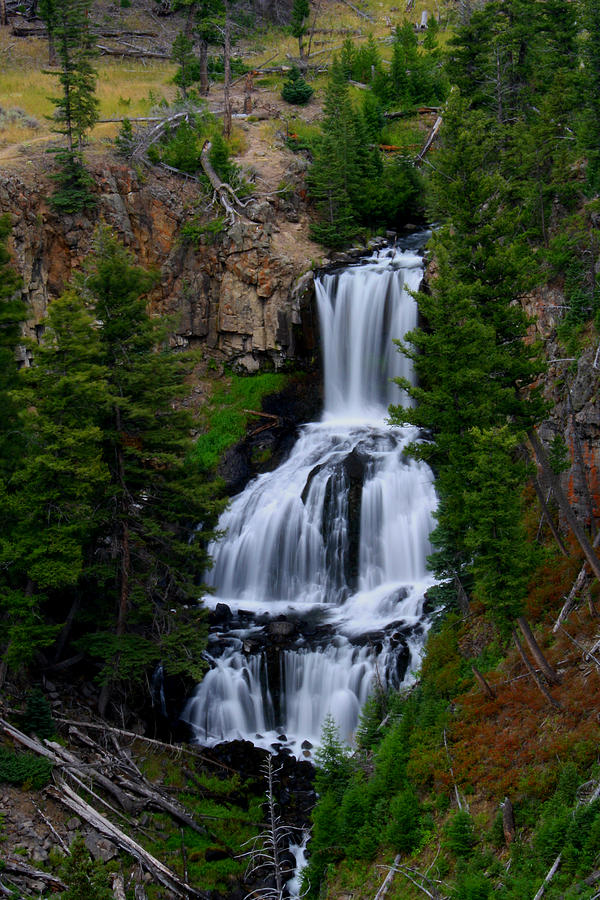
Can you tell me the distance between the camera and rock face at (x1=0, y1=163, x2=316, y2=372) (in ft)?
110

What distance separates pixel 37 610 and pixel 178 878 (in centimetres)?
719

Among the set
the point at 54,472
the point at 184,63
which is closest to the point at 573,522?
the point at 54,472

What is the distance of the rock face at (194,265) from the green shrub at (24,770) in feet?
66.9

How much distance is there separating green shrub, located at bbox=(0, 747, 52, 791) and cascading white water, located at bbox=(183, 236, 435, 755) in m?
6.44

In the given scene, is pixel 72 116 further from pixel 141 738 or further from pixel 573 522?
pixel 573 522

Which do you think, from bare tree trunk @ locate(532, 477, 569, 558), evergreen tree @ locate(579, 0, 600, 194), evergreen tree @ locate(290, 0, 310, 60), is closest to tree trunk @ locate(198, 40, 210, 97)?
evergreen tree @ locate(290, 0, 310, 60)

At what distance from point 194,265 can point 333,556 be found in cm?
1640

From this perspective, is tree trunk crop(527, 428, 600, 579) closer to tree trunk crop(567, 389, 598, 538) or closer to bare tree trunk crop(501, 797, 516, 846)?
tree trunk crop(567, 389, 598, 538)

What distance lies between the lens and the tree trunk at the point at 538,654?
16.4 m

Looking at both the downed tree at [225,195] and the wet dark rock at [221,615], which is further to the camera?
the downed tree at [225,195]

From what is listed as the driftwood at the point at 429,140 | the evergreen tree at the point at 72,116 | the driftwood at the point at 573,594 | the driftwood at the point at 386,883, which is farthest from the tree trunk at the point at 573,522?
the driftwood at the point at 429,140

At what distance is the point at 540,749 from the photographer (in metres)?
15.6

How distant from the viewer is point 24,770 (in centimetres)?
1720

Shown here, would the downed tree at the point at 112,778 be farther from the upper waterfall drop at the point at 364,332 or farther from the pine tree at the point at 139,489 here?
the upper waterfall drop at the point at 364,332
